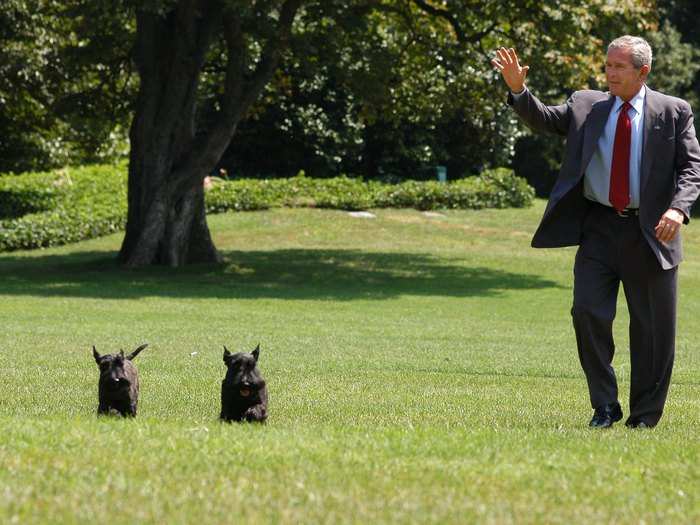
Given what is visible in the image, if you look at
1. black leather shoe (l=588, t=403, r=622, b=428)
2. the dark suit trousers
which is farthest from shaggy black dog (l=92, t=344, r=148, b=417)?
black leather shoe (l=588, t=403, r=622, b=428)

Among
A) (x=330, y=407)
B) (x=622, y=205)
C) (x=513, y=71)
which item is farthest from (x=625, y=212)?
(x=330, y=407)

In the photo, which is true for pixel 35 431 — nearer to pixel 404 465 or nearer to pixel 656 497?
pixel 404 465

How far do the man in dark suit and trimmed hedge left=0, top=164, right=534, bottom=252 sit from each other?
28.6 m

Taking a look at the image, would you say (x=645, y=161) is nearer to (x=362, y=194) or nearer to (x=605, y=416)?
(x=605, y=416)

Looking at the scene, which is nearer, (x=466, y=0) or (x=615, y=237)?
(x=615, y=237)

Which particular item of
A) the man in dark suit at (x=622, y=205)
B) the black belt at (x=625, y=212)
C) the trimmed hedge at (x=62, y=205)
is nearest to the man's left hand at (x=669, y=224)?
the man in dark suit at (x=622, y=205)

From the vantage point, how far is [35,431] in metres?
7.09

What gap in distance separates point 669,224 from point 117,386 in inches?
144

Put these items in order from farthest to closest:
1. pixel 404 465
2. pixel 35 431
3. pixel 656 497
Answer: pixel 35 431
pixel 404 465
pixel 656 497

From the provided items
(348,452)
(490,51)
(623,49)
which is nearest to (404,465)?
(348,452)

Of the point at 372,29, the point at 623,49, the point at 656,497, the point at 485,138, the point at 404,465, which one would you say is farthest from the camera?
the point at 485,138

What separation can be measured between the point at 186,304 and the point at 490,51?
12.5 meters

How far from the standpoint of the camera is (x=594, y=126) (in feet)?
27.8

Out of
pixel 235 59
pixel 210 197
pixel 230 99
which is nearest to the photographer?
pixel 235 59
